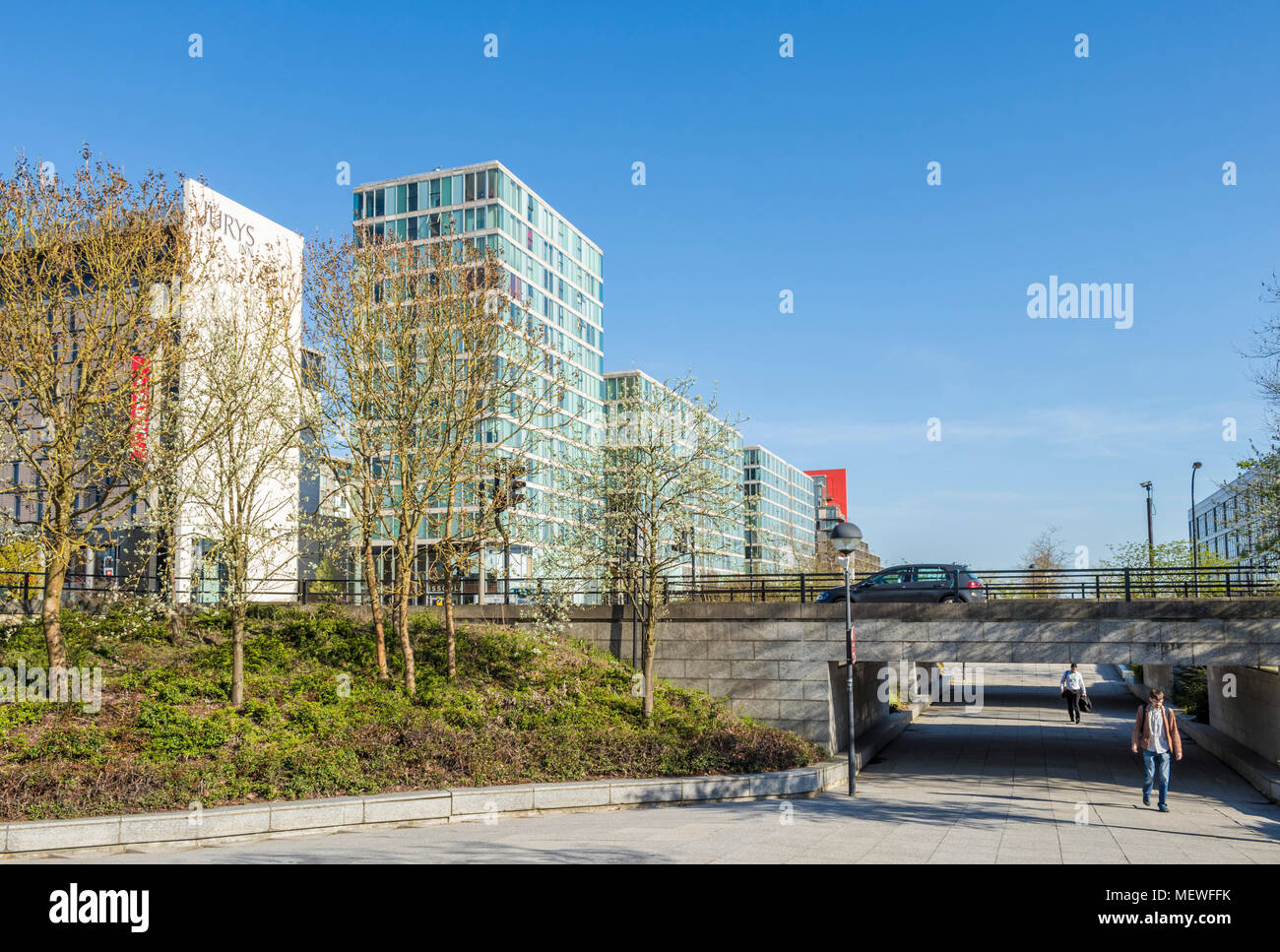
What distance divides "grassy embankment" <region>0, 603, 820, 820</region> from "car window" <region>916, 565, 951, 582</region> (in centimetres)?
598

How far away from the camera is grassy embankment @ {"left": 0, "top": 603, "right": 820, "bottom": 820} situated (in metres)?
14.7

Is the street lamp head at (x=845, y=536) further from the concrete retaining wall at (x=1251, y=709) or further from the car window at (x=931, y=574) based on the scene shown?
the concrete retaining wall at (x=1251, y=709)

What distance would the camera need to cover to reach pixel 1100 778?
2158 cm

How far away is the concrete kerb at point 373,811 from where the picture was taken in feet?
41.0

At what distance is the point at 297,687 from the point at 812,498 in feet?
555

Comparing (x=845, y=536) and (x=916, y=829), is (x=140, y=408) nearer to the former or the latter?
(x=845, y=536)

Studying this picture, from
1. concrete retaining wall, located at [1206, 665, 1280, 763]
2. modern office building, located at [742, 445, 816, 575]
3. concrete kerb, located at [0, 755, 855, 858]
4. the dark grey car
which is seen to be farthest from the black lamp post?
modern office building, located at [742, 445, 816, 575]

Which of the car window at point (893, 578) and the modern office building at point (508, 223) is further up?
the modern office building at point (508, 223)

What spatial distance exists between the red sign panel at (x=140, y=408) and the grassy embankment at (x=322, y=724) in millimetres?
3570

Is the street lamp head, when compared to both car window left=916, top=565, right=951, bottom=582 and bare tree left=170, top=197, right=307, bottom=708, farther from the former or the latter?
bare tree left=170, top=197, right=307, bottom=708

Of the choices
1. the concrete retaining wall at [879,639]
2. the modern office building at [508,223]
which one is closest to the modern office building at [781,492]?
the modern office building at [508,223]

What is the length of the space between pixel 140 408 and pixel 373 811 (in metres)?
10.4

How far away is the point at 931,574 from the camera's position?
25703 mm

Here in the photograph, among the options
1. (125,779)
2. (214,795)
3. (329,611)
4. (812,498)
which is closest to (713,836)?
(214,795)
